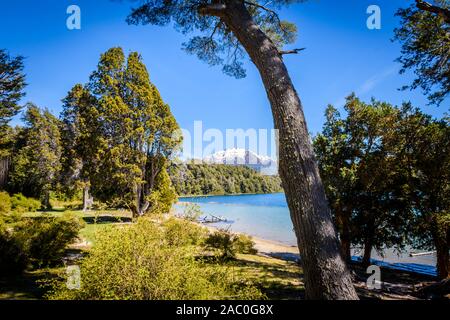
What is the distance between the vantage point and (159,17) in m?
5.55

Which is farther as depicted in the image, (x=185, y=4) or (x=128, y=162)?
(x=128, y=162)

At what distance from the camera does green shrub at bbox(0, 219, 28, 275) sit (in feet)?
20.8

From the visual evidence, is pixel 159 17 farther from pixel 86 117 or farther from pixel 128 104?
A: pixel 86 117

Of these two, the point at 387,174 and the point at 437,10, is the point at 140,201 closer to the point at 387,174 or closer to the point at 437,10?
the point at 387,174

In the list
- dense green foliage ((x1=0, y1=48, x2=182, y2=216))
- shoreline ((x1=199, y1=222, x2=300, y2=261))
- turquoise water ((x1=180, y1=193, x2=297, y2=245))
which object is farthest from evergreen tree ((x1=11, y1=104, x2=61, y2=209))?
shoreline ((x1=199, y1=222, x2=300, y2=261))

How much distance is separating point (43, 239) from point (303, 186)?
8.32 meters

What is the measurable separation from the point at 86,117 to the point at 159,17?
54.7 ft

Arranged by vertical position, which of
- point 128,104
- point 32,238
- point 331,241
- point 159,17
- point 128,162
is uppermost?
point 128,104

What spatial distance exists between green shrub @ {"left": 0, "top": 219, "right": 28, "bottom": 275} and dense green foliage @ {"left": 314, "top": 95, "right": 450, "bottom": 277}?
476 inches

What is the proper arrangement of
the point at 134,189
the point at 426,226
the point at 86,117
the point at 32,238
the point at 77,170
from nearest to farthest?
the point at 32,238 < the point at 426,226 < the point at 134,189 < the point at 86,117 < the point at 77,170

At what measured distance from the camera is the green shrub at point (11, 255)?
6.33 meters

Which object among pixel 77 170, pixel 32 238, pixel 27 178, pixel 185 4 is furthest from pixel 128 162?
pixel 27 178

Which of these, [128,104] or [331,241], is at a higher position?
[128,104]
